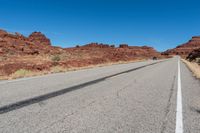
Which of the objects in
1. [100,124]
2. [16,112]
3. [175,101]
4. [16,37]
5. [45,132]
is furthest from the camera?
[16,37]

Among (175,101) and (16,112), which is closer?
(16,112)

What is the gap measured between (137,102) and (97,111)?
5.08 ft

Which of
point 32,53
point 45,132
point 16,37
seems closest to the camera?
point 45,132

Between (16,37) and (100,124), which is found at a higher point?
(16,37)

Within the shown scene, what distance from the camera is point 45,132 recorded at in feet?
11.1

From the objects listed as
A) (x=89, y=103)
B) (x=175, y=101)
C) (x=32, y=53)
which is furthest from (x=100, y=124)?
(x=32, y=53)

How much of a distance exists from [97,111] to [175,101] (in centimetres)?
264

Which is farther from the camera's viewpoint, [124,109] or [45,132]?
[124,109]

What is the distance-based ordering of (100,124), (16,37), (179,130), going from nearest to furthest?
(179,130)
(100,124)
(16,37)

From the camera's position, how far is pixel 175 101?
6.10 meters

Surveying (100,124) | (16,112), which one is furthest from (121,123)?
(16,112)

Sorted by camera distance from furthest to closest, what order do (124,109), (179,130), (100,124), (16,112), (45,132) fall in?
(124,109) < (16,112) < (100,124) < (179,130) < (45,132)

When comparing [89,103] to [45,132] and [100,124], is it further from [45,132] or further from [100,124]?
[45,132]

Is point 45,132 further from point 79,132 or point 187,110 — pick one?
point 187,110
